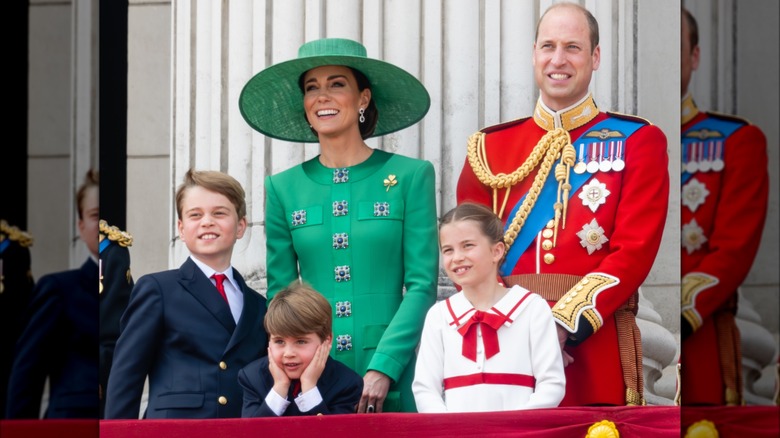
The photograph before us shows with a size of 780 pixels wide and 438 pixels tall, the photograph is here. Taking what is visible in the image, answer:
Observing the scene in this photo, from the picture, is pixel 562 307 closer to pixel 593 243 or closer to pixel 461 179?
pixel 593 243

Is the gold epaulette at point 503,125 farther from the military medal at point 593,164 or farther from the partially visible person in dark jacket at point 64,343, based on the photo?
the partially visible person in dark jacket at point 64,343

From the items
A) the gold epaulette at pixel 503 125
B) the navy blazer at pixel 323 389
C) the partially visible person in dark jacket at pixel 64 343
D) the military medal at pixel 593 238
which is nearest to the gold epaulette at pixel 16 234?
the partially visible person in dark jacket at pixel 64 343

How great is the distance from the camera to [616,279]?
478 cm

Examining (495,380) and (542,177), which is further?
(542,177)

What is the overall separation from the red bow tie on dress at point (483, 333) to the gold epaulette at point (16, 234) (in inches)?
62.0

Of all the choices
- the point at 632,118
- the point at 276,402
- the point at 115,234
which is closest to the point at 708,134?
the point at 632,118

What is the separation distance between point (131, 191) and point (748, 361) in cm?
275

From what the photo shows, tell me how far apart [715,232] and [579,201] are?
4.10 feet

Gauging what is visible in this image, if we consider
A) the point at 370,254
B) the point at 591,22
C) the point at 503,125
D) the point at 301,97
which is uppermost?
the point at 591,22

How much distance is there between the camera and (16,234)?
13.4 feet

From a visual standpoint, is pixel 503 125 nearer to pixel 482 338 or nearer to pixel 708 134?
pixel 482 338

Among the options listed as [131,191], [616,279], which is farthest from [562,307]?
[131,191]

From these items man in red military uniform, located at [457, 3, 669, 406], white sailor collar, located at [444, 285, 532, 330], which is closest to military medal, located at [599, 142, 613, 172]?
man in red military uniform, located at [457, 3, 669, 406]

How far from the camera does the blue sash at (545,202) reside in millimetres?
4898
